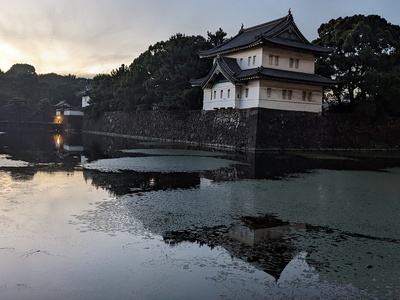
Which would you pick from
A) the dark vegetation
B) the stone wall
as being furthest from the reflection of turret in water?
the dark vegetation

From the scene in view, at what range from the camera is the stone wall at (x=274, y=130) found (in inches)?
1187

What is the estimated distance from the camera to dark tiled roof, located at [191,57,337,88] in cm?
3053

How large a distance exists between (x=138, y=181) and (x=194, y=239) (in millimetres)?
6740

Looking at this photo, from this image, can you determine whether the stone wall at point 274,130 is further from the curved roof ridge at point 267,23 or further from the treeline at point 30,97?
the treeline at point 30,97

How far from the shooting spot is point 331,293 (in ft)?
16.7

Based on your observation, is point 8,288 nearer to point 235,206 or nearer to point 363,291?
point 363,291

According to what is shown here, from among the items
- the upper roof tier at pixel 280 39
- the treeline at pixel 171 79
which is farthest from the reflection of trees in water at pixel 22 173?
the treeline at pixel 171 79

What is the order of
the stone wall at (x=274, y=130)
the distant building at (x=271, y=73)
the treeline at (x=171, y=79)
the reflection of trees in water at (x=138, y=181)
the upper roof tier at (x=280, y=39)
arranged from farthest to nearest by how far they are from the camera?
the treeline at (x=171, y=79)
the upper roof tier at (x=280, y=39)
the distant building at (x=271, y=73)
the stone wall at (x=274, y=130)
the reflection of trees in water at (x=138, y=181)

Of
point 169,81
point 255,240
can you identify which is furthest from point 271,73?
point 255,240

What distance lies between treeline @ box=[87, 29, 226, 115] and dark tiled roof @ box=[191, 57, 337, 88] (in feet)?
17.1

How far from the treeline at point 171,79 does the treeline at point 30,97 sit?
24380mm

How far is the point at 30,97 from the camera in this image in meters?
84.0

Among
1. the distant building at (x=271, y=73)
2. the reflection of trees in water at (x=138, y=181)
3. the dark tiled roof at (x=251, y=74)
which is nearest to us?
the reflection of trees in water at (x=138, y=181)

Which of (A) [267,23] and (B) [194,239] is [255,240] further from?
(A) [267,23]
